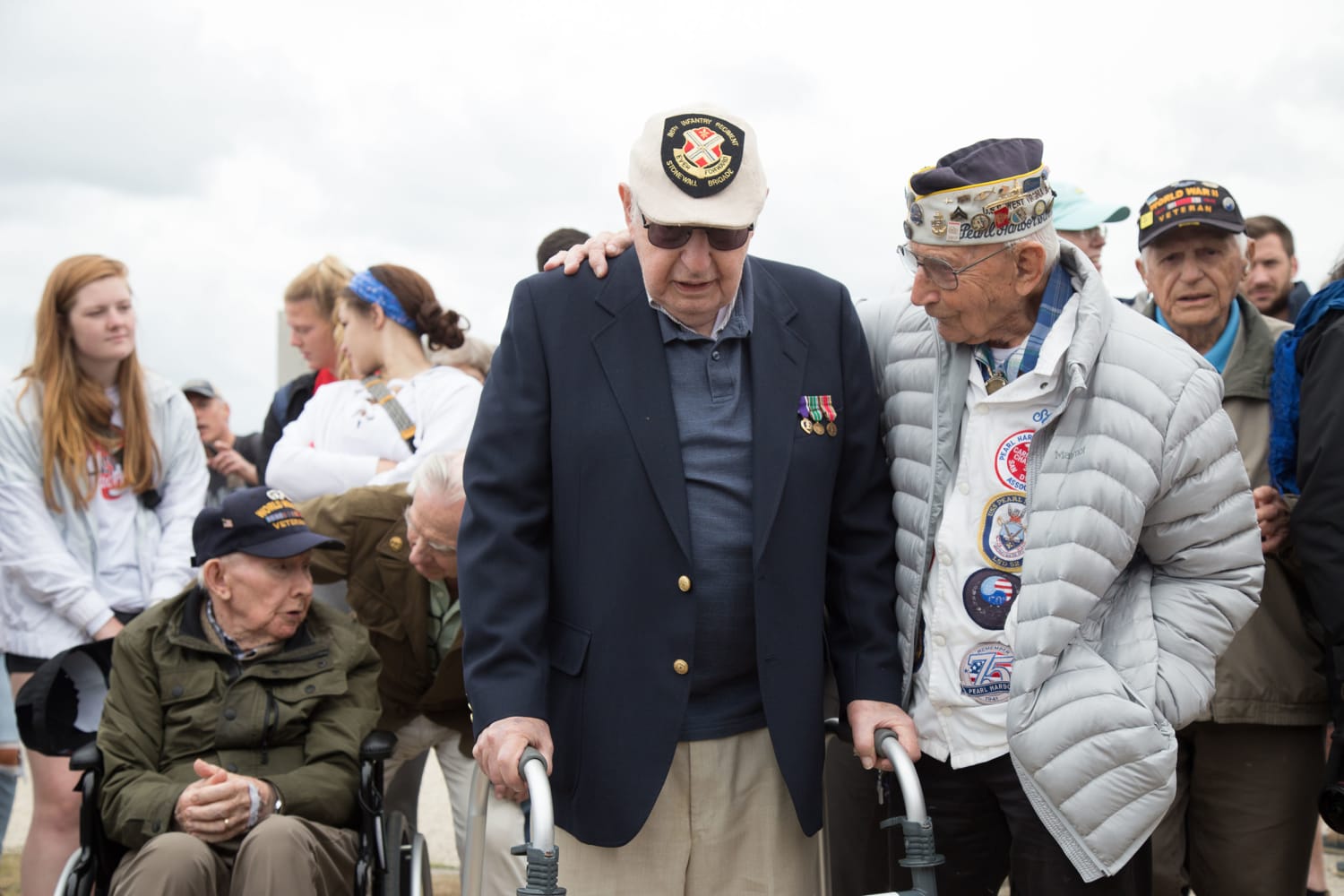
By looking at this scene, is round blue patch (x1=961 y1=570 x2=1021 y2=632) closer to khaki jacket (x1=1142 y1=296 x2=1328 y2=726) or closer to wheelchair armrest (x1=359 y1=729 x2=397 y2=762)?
khaki jacket (x1=1142 y1=296 x2=1328 y2=726)

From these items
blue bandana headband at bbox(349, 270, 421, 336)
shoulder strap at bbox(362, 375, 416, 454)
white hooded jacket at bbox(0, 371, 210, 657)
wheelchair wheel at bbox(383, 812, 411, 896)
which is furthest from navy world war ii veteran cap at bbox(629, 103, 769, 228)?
white hooded jacket at bbox(0, 371, 210, 657)

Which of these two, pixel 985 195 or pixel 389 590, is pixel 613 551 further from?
Answer: pixel 389 590

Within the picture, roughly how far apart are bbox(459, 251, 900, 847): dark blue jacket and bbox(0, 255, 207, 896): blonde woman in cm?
228

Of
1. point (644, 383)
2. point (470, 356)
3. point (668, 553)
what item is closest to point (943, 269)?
point (644, 383)

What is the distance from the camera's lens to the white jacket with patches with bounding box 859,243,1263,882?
2373 millimetres

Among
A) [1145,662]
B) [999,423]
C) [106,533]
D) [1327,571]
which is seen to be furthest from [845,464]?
Result: [106,533]

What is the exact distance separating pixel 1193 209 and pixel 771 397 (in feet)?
5.46

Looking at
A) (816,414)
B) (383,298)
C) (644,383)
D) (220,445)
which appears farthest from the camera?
(220,445)

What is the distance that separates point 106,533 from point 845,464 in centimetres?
279

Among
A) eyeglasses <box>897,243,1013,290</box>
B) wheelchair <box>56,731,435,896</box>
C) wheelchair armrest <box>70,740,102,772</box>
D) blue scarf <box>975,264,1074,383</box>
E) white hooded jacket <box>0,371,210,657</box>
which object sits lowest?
wheelchair <box>56,731,435,896</box>

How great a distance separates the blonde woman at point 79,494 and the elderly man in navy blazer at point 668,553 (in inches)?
89.7

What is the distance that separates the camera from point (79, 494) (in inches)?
167

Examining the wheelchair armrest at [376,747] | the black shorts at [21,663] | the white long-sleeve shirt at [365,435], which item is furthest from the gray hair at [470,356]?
the wheelchair armrest at [376,747]

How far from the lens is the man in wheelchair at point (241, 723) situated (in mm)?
3221
